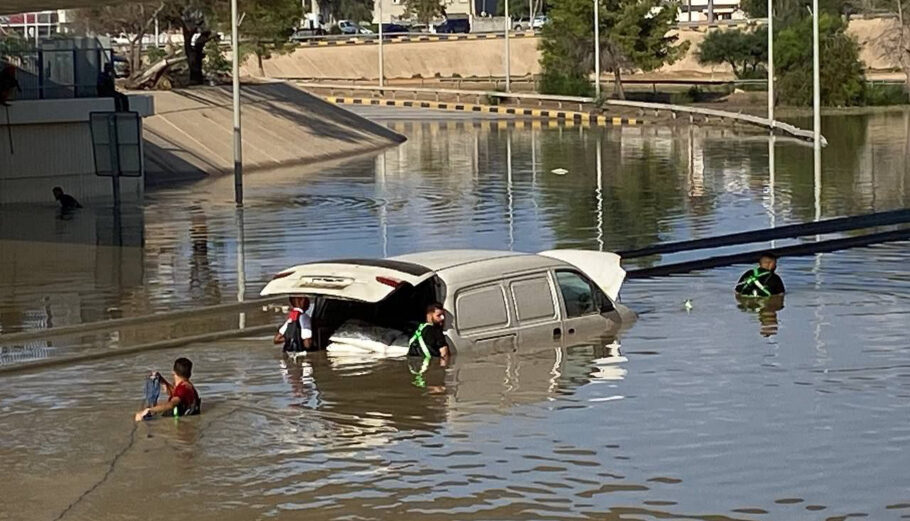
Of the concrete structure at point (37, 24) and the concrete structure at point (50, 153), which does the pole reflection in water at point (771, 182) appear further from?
the concrete structure at point (37, 24)

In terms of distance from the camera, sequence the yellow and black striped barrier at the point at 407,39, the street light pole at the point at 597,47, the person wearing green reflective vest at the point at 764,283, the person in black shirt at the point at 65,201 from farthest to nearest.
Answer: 1. the yellow and black striped barrier at the point at 407,39
2. the street light pole at the point at 597,47
3. the person in black shirt at the point at 65,201
4. the person wearing green reflective vest at the point at 764,283

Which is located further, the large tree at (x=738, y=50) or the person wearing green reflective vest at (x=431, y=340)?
the large tree at (x=738, y=50)

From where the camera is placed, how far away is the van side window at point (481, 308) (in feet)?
62.8

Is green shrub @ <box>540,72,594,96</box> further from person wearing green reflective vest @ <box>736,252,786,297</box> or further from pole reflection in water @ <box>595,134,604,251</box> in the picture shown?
person wearing green reflective vest @ <box>736,252,786,297</box>

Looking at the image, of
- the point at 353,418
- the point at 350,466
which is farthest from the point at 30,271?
the point at 350,466

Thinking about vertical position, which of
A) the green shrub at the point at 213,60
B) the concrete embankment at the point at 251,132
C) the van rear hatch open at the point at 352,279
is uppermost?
the green shrub at the point at 213,60

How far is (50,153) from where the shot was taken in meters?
44.8

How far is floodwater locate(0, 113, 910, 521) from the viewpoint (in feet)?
45.3

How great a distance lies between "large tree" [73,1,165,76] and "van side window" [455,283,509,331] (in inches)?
1773

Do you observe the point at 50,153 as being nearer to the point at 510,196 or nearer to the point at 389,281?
the point at 510,196

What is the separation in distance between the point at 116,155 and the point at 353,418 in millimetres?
25929

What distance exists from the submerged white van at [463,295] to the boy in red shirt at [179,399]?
2320 millimetres

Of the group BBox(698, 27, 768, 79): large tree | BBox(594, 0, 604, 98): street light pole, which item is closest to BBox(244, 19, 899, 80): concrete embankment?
BBox(698, 27, 768, 79): large tree

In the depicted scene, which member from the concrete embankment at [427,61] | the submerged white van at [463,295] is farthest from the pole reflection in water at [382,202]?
the concrete embankment at [427,61]
